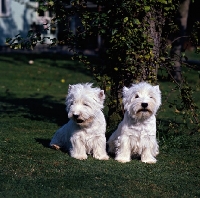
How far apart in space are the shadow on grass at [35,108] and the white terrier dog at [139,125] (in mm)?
3723

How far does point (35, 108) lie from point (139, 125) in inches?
252

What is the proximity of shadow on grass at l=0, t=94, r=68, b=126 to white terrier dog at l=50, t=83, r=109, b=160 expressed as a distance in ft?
11.5

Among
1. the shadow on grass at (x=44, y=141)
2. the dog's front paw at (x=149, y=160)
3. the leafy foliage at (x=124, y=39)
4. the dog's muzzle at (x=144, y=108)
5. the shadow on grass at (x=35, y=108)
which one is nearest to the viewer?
the dog's muzzle at (x=144, y=108)

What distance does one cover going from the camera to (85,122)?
7.56 metres

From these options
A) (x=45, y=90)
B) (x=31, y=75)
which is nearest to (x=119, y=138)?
(x=45, y=90)

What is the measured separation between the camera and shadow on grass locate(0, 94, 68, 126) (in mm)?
12148

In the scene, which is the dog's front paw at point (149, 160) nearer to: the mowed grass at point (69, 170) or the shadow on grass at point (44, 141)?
the mowed grass at point (69, 170)

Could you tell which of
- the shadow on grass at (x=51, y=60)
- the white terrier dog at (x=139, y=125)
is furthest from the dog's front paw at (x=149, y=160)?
the shadow on grass at (x=51, y=60)

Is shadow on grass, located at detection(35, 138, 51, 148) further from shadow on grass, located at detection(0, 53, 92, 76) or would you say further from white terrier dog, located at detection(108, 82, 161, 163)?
shadow on grass, located at detection(0, 53, 92, 76)

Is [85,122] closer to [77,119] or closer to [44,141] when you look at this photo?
[77,119]

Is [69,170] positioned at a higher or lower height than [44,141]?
higher

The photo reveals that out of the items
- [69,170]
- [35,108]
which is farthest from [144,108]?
[35,108]

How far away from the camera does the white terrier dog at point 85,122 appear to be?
24.5 ft

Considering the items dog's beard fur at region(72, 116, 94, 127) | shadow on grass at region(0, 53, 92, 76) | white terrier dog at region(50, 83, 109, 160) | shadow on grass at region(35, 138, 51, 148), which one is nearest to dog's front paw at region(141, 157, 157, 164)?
white terrier dog at region(50, 83, 109, 160)
